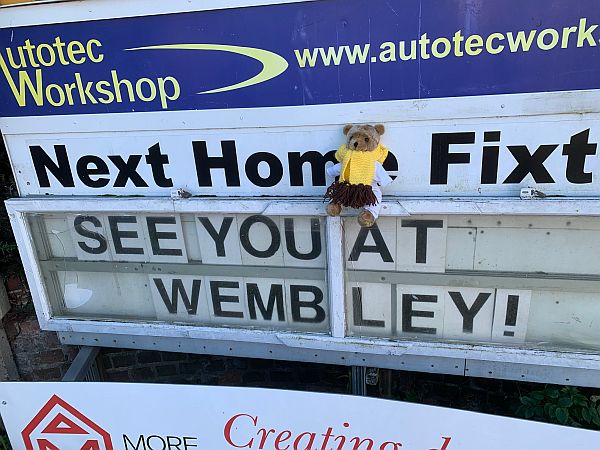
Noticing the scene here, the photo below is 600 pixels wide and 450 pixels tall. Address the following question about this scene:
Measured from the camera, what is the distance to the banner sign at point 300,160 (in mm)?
1461

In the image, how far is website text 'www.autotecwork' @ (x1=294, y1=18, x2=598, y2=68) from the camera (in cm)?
134

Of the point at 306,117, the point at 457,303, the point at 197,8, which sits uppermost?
the point at 197,8

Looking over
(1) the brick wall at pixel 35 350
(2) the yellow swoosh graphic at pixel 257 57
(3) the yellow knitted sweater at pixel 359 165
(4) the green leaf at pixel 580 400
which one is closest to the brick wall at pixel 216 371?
(1) the brick wall at pixel 35 350

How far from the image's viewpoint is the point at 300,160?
5.38 feet

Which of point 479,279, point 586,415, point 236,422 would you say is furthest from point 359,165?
point 586,415

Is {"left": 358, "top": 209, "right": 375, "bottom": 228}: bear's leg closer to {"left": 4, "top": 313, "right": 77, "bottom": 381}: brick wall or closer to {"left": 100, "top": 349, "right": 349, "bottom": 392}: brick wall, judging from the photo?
{"left": 100, "top": 349, "right": 349, "bottom": 392}: brick wall

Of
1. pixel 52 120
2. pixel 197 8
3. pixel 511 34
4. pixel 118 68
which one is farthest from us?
pixel 52 120

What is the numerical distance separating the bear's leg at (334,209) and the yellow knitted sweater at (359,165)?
0.09m

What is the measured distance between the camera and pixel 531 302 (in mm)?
1685

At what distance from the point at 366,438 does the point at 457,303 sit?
574 millimetres

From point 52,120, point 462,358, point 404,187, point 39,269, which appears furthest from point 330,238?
point 39,269

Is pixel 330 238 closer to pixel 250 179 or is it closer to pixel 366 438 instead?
pixel 250 179

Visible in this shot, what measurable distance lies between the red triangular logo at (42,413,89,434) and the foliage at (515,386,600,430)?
1.81 meters

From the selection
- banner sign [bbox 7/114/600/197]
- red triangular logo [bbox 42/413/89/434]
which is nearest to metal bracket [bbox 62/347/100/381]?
red triangular logo [bbox 42/413/89/434]
